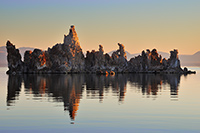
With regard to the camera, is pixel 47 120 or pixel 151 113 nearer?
pixel 47 120

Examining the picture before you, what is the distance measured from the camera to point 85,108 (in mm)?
30141

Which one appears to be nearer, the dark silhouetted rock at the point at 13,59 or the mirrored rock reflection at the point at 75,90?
the mirrored rock reflection at the point at 75,90

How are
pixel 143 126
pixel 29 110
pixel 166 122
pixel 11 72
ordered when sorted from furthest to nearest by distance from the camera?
pixel 11 72 < pixel 29 110 < pixel 166 122 < pixel 143 126

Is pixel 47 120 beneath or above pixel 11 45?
beneath

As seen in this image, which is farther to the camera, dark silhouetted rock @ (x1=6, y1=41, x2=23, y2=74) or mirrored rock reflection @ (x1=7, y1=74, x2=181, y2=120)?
dark silhouetted rock @ (x1=6, y1=41, x2=23, y2=74)

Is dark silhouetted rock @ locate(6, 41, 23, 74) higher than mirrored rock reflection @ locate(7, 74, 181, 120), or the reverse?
dark silhouetted rock @ locate(6, 41, 23, 74)

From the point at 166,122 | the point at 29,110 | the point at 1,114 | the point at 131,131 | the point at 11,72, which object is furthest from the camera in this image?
the point at 11,72

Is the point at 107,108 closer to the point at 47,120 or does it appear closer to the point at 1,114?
the point at 47,120

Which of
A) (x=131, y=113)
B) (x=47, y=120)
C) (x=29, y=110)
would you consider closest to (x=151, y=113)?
(x=131, y=113)

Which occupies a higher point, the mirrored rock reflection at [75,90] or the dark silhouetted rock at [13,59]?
the dark silhouetted rock at [13,59]

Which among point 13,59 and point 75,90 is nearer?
point 75,90

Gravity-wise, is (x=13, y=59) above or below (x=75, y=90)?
above

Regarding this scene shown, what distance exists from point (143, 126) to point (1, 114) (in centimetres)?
1334

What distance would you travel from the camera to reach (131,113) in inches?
1068
